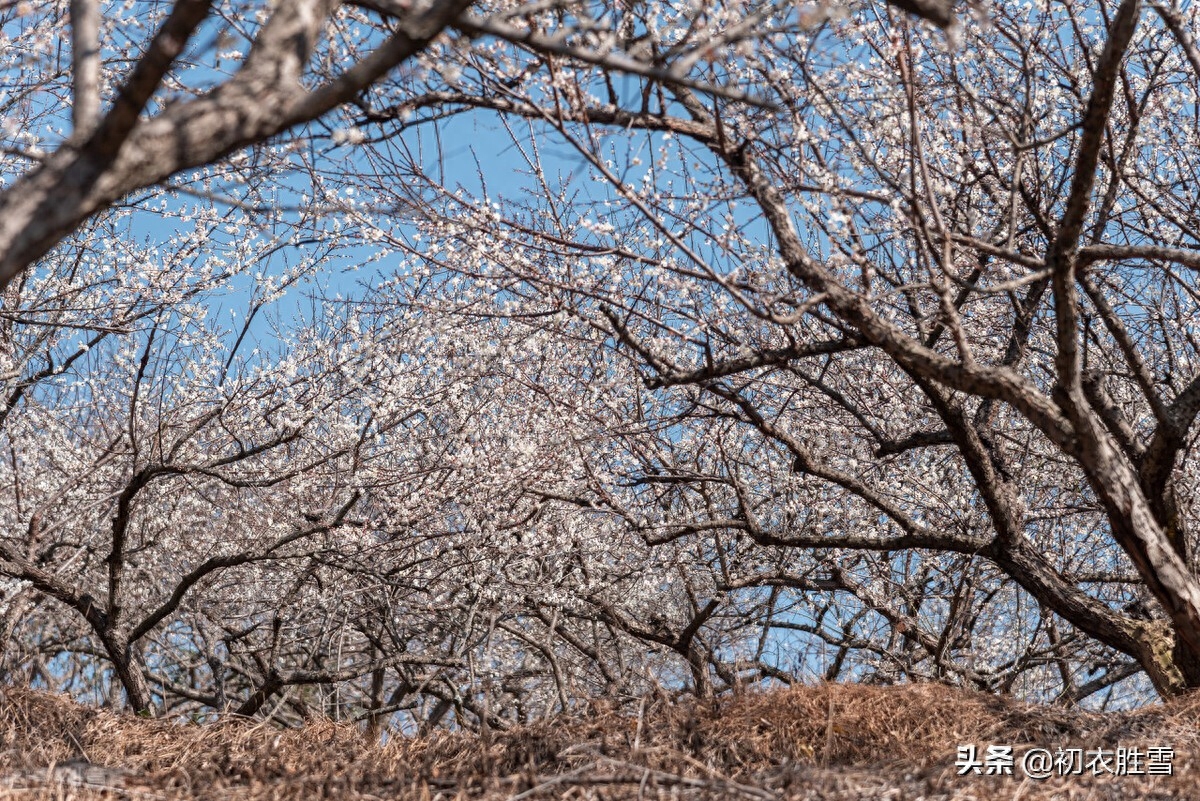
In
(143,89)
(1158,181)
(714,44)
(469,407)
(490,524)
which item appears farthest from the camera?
(469,407)

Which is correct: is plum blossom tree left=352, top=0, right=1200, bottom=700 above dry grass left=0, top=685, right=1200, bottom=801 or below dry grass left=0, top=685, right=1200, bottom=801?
above

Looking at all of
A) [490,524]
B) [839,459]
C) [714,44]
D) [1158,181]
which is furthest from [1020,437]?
[714,44]

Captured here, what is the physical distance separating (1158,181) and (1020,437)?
2273 millimetres

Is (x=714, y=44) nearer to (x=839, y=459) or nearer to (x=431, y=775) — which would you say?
(x=431, y=775)

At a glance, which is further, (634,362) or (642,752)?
(634,362)

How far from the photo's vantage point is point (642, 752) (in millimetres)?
3477

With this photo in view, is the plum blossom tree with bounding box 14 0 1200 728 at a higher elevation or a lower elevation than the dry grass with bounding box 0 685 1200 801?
higher

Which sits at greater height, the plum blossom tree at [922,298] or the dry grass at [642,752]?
the plum blossom tree at [922,298]

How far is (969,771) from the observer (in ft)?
11.2

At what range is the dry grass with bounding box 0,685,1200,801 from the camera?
3199mm

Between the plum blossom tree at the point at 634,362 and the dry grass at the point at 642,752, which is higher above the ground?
the plum blossom tree at the point at 634,362

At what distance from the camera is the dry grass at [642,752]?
320 centimetres

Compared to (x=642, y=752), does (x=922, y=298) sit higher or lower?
higher

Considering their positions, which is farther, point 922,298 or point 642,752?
point 922,298
